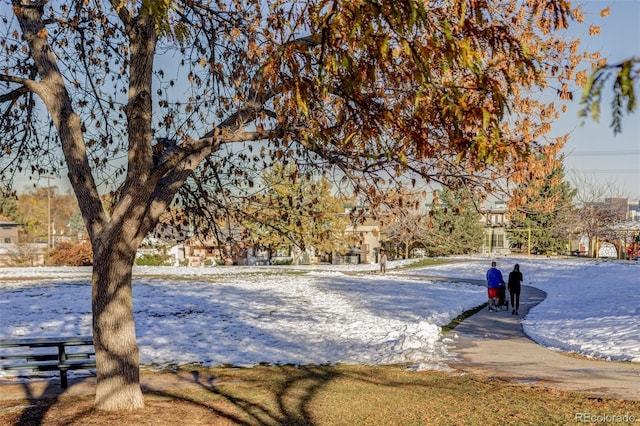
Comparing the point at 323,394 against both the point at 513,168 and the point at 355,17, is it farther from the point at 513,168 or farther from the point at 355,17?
the point at 355,17

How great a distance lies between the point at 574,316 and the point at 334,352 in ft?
30.3

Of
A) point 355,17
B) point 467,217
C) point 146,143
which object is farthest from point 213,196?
point 467,217

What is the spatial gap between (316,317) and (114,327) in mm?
13092

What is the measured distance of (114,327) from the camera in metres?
8.62

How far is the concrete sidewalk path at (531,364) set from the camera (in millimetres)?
10134

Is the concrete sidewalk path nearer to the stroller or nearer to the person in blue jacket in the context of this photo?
the person in blue jacket

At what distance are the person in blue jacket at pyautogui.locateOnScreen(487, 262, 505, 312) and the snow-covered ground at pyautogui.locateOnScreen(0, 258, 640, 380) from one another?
1332 mm

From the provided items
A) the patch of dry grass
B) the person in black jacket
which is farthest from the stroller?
the patch of dry grass

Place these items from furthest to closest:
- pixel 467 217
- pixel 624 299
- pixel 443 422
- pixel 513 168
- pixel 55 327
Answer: pixel 467 217 → pixel 624 299 → pixel 55 327 → pixel 443 422 → pixel 513 168

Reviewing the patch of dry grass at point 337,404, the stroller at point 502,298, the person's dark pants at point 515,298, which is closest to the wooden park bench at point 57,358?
the patch of dry grass at point 337,404

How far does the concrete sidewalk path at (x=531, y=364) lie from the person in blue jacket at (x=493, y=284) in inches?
111

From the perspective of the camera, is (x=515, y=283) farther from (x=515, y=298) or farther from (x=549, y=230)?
(x=549, y=230)

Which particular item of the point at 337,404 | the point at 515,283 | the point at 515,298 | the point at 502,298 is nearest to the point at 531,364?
the point at 337,404

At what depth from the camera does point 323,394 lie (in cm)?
1015
